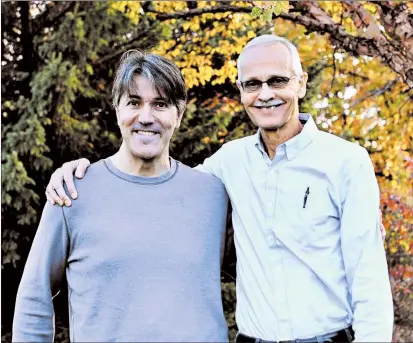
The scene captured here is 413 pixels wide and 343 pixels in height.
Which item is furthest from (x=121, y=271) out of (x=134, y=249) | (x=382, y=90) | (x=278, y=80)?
(x=382, y=90)

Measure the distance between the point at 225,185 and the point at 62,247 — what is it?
808 mm

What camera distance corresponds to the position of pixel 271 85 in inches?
117

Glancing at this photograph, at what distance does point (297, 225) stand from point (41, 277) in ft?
3.50

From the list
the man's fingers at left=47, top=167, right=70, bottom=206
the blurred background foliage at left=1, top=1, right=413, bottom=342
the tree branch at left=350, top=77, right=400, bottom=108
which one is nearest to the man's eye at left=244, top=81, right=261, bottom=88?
the man's fingers at left=47, top=167, right=70, bottom=206

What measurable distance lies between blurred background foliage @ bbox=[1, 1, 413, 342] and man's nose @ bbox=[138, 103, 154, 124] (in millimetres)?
4315

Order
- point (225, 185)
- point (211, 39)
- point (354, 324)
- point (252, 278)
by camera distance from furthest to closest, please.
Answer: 1. point (211, 39)
2. point (225, 185)
3. point (252, 278)
4. point (354, 324)

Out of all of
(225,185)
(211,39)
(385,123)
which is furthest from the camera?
(385,123)

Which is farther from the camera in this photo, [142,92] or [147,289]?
[142,92]

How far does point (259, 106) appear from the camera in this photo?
118 inches

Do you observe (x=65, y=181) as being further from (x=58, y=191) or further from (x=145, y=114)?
(x=145, y=114)

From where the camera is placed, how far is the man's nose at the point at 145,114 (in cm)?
288

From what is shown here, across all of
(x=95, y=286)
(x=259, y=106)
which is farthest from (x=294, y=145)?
(x=95, y=286)

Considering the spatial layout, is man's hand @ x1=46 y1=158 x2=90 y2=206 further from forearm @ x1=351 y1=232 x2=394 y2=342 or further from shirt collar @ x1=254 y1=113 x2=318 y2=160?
forearm @ x1=351 y1=232 x2=394 y2=342

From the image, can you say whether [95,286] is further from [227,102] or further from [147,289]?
[227,102]
